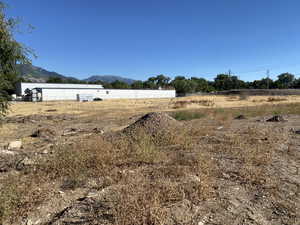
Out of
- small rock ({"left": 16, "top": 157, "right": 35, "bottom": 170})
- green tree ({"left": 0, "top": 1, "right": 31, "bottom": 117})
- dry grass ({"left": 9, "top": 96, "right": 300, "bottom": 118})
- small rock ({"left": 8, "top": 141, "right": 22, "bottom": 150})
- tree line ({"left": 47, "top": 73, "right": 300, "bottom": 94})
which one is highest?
tree line ({"left": 47, "top": 73, "right": 300, "bottom": 94})

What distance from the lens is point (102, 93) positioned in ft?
199

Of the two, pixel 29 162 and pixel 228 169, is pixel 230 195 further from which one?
pixel 29 162

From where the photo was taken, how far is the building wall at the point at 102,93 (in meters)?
52.0

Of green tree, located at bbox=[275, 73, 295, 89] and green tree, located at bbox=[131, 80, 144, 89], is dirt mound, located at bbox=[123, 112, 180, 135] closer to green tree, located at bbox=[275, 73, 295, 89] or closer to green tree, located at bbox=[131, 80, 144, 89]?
green tree, located at bbox=[131, 80, 144, 89]

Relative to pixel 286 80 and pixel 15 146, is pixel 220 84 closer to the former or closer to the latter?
pixel 286 80

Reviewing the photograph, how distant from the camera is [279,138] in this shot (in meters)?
6.52

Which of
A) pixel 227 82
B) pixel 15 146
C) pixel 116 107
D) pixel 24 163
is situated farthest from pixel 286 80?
pixel 24 163

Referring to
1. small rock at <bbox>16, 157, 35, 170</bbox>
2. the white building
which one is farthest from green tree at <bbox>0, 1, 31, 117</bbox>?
the white building

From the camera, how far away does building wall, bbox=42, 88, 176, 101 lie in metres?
52.0

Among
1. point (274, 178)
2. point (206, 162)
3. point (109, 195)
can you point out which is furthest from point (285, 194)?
point (109, 195)

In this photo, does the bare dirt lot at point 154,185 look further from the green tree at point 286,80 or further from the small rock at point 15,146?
the green tree at point 286,80

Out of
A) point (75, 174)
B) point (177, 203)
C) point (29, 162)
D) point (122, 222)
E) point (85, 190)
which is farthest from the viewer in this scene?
point (29, 162)

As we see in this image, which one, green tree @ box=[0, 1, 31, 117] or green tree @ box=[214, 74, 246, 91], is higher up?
green tree @ box=[214, 74, 246, 91]

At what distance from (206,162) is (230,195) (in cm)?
125
